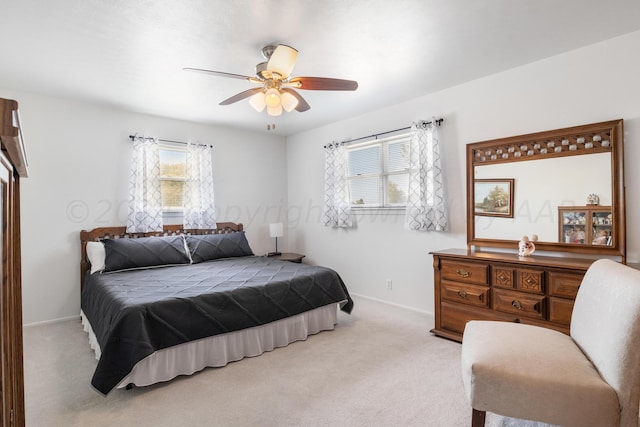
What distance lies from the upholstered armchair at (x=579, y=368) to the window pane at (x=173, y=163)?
4.17 m

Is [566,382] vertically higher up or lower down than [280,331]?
higher up

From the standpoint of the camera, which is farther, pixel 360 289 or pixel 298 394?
pixel 360 289

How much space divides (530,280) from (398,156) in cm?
207

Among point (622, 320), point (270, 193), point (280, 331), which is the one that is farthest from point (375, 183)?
point (622, 320)

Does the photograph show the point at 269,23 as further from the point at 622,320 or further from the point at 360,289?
the point at 360,289

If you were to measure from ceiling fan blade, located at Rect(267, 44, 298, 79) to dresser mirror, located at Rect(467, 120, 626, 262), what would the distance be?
2037 mm

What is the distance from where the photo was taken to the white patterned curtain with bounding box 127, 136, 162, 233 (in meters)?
4.13

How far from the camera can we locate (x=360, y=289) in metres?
4.57

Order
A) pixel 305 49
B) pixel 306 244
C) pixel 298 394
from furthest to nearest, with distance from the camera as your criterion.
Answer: pixel 306 244 → pixel 305 49 → pixel 298 394

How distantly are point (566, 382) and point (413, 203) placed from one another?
250 cm

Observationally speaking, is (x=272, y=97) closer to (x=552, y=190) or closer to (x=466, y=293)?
(x=466, y=293)

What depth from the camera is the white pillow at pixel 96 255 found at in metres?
3.59

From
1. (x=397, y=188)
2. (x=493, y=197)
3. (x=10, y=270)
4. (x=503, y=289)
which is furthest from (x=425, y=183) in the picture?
(x=10, y=270)

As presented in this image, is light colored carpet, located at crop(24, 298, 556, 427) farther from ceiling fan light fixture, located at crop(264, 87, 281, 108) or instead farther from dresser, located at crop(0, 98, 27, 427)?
ceiling fan light fixture, located at crop(264, 87, 281, 108)
